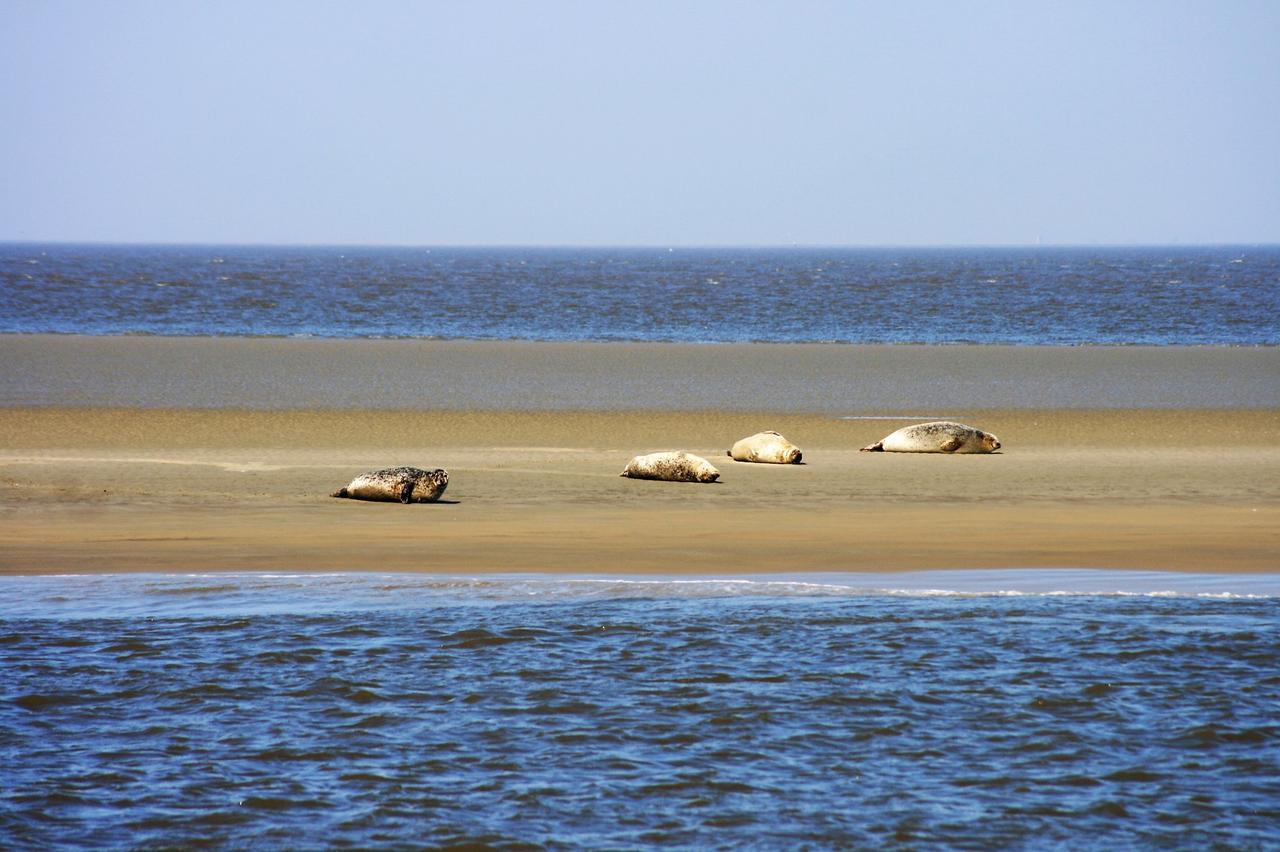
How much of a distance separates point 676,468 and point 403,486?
3241mm

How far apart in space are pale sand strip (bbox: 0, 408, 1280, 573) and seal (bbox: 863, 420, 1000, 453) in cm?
36

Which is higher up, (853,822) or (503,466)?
(503,466)

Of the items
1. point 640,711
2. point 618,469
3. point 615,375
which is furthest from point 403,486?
point 615,375

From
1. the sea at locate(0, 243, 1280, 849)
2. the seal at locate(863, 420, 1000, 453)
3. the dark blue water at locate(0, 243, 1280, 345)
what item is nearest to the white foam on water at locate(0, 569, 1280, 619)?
the sea at locate(0, 243, 1280, 849)

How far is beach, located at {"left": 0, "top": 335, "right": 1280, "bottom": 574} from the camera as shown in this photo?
13414 mm

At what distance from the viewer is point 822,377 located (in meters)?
33.4

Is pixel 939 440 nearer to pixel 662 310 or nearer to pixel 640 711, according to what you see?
pixel 640 711

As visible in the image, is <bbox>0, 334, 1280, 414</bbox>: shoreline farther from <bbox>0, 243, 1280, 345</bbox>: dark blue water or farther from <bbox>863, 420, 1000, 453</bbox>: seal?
<bbox>863, 420, 1000, 453</bbox>: seal

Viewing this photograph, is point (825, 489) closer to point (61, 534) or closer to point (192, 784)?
point (61, 534)

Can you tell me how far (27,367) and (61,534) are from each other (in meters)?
21.1

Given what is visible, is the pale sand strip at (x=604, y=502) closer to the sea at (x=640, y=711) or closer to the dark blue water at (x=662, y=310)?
the sea at (x=640, y=711)

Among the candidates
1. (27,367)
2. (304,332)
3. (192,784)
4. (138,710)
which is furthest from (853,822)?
(304,332)

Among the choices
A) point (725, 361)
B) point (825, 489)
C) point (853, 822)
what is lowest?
point (853, 822)

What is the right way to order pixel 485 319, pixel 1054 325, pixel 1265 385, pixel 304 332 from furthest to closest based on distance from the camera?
pixel 485 319
pixel 1054 325
pixel 304 332
pixel 1265 385
